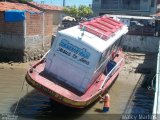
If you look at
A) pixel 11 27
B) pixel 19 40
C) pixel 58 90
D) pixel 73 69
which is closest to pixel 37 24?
pixel 11 27

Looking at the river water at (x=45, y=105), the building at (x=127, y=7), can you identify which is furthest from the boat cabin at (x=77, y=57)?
the building at (x=127, y=7)

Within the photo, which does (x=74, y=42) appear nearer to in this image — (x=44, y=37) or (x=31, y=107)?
(x=31, y=107)

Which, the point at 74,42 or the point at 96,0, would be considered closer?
the point at 74,42

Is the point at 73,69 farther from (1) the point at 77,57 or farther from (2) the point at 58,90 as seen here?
(2) the point at 58,90

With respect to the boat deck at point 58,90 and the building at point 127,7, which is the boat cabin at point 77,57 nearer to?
the boat deck at point 58,90

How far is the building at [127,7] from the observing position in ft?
152

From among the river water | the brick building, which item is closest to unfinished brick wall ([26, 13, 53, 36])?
the brick building

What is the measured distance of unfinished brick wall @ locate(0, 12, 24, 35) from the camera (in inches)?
836

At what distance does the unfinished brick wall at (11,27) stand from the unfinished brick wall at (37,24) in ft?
1.66

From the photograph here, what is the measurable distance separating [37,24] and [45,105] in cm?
972

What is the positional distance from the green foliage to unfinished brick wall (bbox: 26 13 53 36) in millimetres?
24513

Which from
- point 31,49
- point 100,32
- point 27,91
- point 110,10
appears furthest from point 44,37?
point 110,10

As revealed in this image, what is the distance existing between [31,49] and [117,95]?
7161mm

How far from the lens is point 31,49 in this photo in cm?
2197
